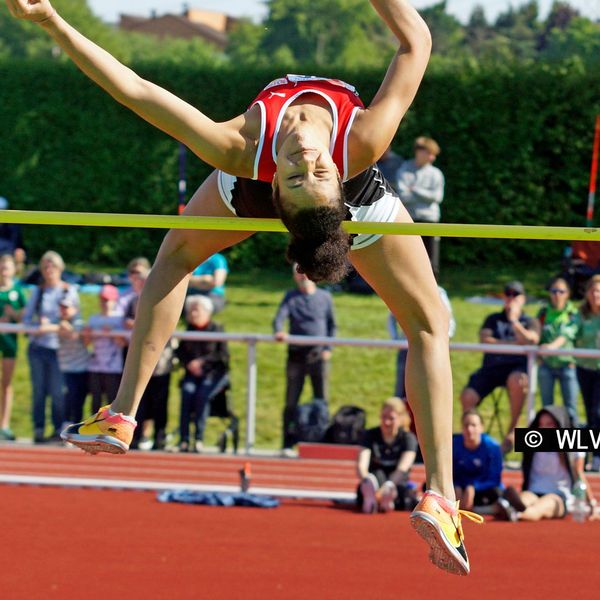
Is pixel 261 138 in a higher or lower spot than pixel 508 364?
higher

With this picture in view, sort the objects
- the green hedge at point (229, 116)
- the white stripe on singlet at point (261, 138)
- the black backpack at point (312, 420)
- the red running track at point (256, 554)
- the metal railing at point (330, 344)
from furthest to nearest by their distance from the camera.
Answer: the green hedge at point (229, 116)
the black backpack at point (312, 420)
the metal railing at point (330, 344)
the red running track at point (256, 554)
the white stripe on singlet at point (261, 138)

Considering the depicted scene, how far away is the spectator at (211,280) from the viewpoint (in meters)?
9.70

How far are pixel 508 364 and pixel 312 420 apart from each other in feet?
4.07

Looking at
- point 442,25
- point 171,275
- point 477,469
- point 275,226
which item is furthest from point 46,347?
point 442,25

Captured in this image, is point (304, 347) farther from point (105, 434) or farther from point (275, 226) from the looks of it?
point (275, 226)

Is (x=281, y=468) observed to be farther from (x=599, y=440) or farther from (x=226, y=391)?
(x=599, y=440)

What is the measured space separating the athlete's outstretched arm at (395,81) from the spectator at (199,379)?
14.6 ft

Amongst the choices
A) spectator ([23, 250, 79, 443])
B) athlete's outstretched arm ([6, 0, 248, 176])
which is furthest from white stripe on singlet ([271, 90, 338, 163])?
spectator ([23, 250, 79, 443])

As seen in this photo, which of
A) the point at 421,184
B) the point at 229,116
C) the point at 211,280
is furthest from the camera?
the point at 229,116

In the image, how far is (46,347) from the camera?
29.2ft

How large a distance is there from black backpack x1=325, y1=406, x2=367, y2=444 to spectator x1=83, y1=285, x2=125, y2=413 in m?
1.35

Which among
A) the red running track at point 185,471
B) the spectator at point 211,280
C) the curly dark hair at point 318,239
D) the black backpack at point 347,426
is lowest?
the red running track at point 185,471

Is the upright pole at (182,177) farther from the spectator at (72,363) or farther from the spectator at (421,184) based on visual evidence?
the spectator at (72,363)

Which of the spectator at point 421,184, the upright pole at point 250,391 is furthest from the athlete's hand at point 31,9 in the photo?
the spectator at point 421,184
